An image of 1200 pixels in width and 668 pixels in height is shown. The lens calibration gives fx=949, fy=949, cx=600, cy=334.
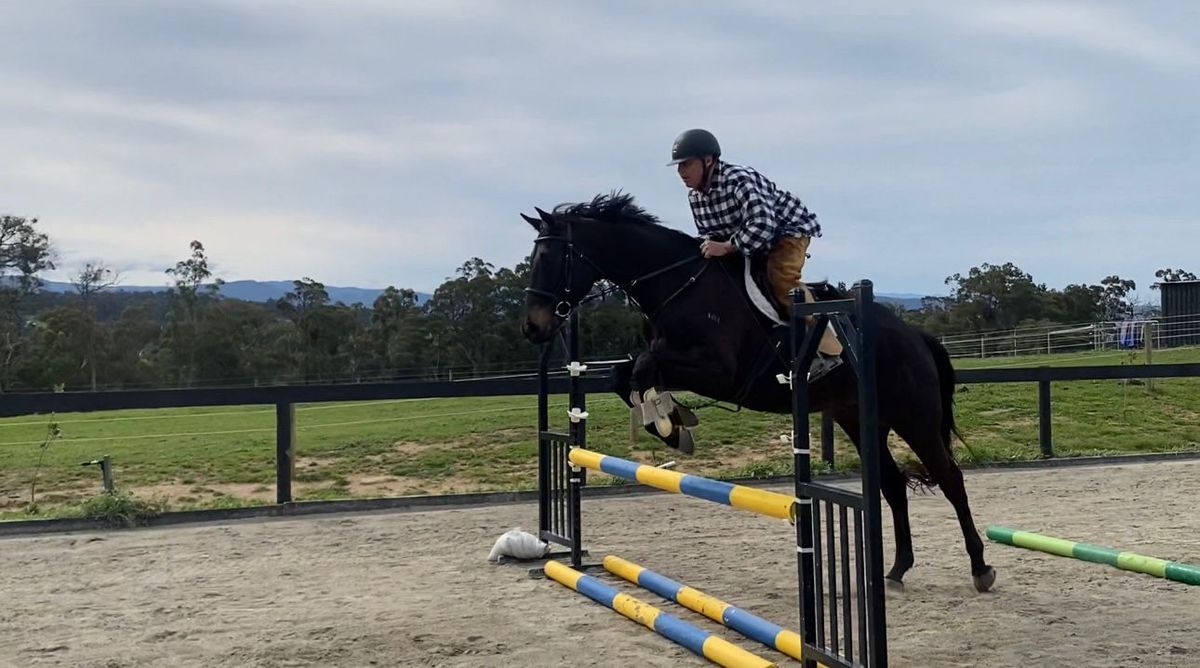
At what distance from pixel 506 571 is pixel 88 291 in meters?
40.5

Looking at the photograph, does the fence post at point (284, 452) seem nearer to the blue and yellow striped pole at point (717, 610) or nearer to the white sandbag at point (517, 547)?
the white sandbag at point (517, 547)

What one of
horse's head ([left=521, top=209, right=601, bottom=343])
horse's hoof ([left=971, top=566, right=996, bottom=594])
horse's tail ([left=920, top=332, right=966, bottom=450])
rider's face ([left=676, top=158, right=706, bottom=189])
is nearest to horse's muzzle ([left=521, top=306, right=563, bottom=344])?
horse's head ([left=521, top=209, right=601, bottom=343])

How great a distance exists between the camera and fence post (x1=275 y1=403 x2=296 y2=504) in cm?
814

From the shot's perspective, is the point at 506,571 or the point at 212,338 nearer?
the point at 506,571

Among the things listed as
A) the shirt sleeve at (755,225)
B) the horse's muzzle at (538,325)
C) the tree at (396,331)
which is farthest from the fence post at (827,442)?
the tree at (396,331)

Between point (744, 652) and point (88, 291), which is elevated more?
point (88, 291)

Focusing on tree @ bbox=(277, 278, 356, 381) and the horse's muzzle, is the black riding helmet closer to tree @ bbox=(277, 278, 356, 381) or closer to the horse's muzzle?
the horse's muzzle

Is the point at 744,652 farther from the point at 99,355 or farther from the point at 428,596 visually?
the point at 99,355

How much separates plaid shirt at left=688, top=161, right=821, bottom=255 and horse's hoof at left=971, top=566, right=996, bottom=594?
1.97 metres

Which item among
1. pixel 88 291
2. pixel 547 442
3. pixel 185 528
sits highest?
pixel 88 291

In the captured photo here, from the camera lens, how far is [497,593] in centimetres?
519

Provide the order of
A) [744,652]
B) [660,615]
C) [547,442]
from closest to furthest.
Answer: [744,652] < [660,615] < [547,442]

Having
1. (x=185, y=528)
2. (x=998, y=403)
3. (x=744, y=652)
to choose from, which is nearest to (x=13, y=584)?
(x=185, y=528)

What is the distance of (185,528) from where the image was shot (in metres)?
7.44
